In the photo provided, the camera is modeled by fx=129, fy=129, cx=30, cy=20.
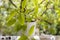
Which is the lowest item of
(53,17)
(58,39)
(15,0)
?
(58,39)

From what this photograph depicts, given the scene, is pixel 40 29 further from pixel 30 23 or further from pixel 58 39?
pixel 30 23

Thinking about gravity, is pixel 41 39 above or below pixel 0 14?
below

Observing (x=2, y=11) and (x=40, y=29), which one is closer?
(x=2, y=11)

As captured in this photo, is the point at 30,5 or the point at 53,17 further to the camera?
the point at 53,17

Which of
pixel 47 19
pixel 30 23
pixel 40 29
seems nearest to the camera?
pixel 30 23

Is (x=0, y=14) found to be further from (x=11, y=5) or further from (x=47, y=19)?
(x=47, y=19)

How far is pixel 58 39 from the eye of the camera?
0.80m

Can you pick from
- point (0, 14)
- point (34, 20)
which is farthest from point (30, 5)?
point (0, 14)

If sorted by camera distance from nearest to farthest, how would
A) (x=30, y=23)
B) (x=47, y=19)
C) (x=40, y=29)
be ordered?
(x=30, y=23), (x=47, y=19), (x=40, y=29)

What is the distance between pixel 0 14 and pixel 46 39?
1.02 ft

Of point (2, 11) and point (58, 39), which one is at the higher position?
point (2, 11)

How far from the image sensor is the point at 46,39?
715 millimetres

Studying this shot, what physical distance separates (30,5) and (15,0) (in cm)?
A: 10

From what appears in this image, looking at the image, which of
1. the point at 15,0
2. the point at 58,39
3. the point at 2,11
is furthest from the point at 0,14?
the point at 58,39
